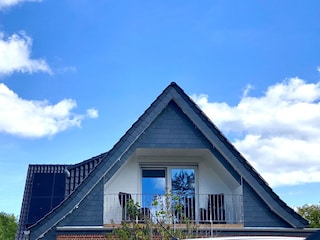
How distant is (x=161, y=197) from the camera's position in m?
17.0

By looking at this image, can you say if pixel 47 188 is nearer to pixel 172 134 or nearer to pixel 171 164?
pixel 171 164

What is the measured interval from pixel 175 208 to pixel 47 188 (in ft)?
34.3

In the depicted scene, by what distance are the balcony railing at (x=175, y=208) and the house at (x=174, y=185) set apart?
3cm

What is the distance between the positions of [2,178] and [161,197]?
1845cm

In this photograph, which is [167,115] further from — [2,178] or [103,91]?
[2,178]

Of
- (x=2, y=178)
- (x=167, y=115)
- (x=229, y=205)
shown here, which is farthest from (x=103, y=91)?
(x=2, y=178)

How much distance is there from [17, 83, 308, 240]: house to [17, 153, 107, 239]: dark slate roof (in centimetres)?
471

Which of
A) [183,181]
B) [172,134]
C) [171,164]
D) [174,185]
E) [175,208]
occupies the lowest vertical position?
[175,208]

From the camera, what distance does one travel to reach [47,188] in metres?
25.2

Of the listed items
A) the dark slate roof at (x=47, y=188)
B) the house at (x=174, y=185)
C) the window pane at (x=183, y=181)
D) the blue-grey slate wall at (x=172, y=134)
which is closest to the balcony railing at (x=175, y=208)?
the house at (x=174, y=185)

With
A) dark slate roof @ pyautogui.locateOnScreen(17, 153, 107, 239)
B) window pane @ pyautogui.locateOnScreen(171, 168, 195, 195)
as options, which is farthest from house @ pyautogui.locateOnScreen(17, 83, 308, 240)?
dark slate roof @ pyautogui.locateOnScreen(17, 153, 107, 239)

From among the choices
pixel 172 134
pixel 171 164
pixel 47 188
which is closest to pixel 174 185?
pixel 171 164

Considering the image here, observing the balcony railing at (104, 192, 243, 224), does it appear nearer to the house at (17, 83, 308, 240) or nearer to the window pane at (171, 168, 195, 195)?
the house at (17, 83, 308, 240)

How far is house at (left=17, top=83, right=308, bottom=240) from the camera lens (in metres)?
15.9
